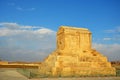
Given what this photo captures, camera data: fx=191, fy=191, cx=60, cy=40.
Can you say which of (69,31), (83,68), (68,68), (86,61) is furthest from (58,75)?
(69,31)

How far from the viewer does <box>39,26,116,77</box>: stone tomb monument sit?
18312 mm

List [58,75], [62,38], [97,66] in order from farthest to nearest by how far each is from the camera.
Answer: [62,38] → [97,66] → [58,75]

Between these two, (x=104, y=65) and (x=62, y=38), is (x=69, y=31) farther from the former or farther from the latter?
(x=104, y=65)

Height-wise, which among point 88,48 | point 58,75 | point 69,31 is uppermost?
point 69,31

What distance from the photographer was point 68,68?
18.2 meters

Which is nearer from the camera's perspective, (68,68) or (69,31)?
(68,68)

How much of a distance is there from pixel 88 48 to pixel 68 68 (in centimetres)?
498

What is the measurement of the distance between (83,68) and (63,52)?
111 inches

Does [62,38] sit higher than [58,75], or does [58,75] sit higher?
[62,38]

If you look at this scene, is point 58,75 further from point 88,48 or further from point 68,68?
point 88,48

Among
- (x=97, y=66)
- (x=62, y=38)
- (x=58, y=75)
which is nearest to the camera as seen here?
(x=58, y=75)

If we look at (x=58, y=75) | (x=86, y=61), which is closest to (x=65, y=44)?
(x=86, y=61)

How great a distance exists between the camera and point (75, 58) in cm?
1936

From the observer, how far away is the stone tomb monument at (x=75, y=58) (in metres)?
18.3
